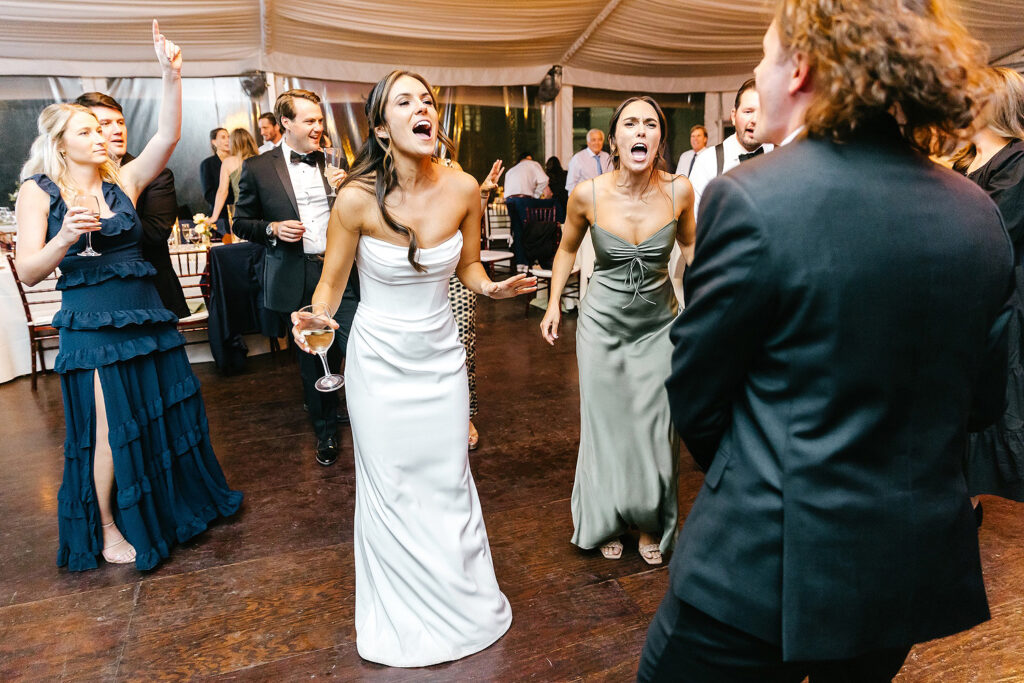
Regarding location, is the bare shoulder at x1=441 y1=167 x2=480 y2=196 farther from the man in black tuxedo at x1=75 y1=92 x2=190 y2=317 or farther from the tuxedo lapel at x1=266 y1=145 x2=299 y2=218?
the tuxedo lapel at x1=266 y1=145 x2=299 y2=218

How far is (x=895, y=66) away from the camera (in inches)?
33.1

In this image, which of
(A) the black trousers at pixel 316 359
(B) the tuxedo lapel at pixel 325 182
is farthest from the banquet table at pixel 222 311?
(B) the tuxedo lapel at pixel 325 182

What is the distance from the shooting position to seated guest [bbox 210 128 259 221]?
5852mm

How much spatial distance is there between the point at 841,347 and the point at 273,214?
3.20 metres

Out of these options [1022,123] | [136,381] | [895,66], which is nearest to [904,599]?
[895,66]

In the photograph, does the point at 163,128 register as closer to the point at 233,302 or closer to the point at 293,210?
the point at 293,210

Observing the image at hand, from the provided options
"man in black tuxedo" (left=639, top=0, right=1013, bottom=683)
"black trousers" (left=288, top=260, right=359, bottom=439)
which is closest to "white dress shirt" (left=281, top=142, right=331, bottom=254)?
"black trousers" (left=288, top=260, right=359, bottom=439)

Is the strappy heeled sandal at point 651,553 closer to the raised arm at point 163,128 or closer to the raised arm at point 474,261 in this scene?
the raised arm at point 474,261

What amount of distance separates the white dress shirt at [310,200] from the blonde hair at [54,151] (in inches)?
45.8

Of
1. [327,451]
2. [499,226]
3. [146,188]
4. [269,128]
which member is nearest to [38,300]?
[269,128]

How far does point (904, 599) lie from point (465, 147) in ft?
Answer: 32.7

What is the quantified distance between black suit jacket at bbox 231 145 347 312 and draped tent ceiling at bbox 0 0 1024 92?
4.23 metres

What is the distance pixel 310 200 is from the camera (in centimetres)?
357

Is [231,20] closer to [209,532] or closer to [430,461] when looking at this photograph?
[209,532]
